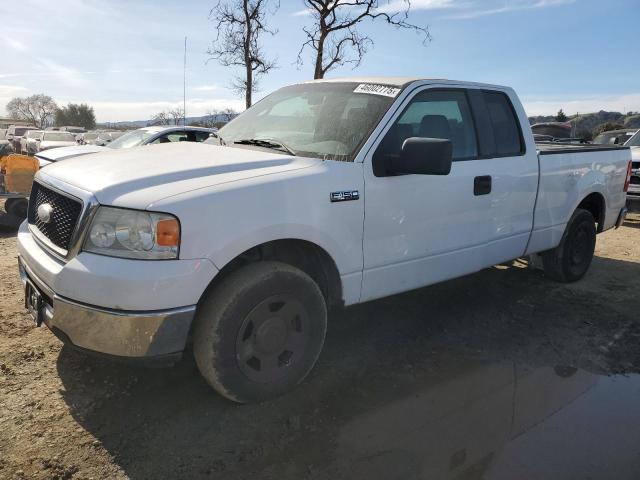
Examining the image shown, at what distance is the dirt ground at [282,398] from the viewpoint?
247 cm

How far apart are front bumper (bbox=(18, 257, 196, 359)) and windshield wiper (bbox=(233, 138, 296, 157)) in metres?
1.28

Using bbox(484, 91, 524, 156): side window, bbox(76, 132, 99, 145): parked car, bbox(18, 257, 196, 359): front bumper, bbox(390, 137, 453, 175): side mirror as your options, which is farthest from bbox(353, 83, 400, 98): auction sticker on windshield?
bbox(76, 132, 99, 145): parked car

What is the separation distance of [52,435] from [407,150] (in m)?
2.47

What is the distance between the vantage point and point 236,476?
2369mm

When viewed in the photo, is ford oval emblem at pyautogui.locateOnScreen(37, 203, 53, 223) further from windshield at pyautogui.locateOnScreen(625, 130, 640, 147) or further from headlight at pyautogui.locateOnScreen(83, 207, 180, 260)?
windshield at pyautogui.locateOnScreen(625, 130, 640, 147)

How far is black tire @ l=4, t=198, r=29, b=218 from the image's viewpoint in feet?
25.4

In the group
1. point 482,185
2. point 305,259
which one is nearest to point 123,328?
point 305,259

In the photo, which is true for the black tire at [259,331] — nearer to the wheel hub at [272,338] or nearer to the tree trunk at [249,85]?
the wheel hub at [272,338]

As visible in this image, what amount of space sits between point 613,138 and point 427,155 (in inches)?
463

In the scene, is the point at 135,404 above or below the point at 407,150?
below

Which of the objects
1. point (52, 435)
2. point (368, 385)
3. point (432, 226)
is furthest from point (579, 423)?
point (52, 435)

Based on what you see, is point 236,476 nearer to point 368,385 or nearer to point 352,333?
point 368,385

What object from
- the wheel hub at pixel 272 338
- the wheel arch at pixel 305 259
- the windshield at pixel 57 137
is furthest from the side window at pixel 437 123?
the windshield at pixel 57 137

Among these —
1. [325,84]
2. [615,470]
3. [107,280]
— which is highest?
[325,84]
